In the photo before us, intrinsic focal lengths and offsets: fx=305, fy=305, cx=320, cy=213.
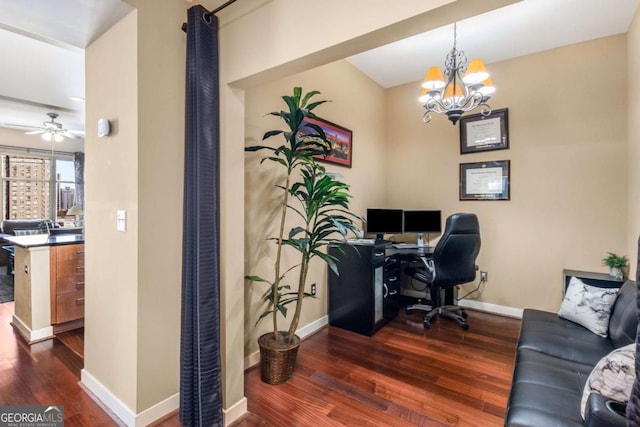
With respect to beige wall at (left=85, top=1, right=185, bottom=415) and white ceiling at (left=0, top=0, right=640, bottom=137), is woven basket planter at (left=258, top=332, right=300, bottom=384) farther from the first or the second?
white ceiling at (left=0, top=0, right=640, bottom=137)

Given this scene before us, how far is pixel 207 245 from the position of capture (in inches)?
62.5

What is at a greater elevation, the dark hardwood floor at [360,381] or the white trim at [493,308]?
the white trim at [493,308]

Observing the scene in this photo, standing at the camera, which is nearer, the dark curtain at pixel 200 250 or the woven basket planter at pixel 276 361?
the dark curtain at pixel 200 250

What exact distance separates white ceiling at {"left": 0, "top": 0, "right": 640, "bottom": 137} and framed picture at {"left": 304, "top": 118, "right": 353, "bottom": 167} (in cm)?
85

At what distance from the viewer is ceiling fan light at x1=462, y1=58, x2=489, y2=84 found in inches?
90.8

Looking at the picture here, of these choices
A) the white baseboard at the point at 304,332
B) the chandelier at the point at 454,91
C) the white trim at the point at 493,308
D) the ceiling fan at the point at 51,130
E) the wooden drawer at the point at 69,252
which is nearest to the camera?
the white baseboard at the point at 304,332

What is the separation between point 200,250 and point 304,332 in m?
1.65

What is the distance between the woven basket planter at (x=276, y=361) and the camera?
205cm

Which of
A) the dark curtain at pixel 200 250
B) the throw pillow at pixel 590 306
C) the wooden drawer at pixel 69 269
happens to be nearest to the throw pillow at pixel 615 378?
the throw pillow at pixel 590 306

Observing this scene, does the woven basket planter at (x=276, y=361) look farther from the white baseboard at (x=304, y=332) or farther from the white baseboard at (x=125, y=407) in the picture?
the white baseboard at (x=125, y=407)

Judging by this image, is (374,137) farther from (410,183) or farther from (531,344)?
(531,344)

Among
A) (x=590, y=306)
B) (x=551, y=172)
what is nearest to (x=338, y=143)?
(x=551, y=172)

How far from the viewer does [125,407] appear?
169 centimetres

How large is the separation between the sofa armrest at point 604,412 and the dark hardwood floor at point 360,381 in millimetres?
795
